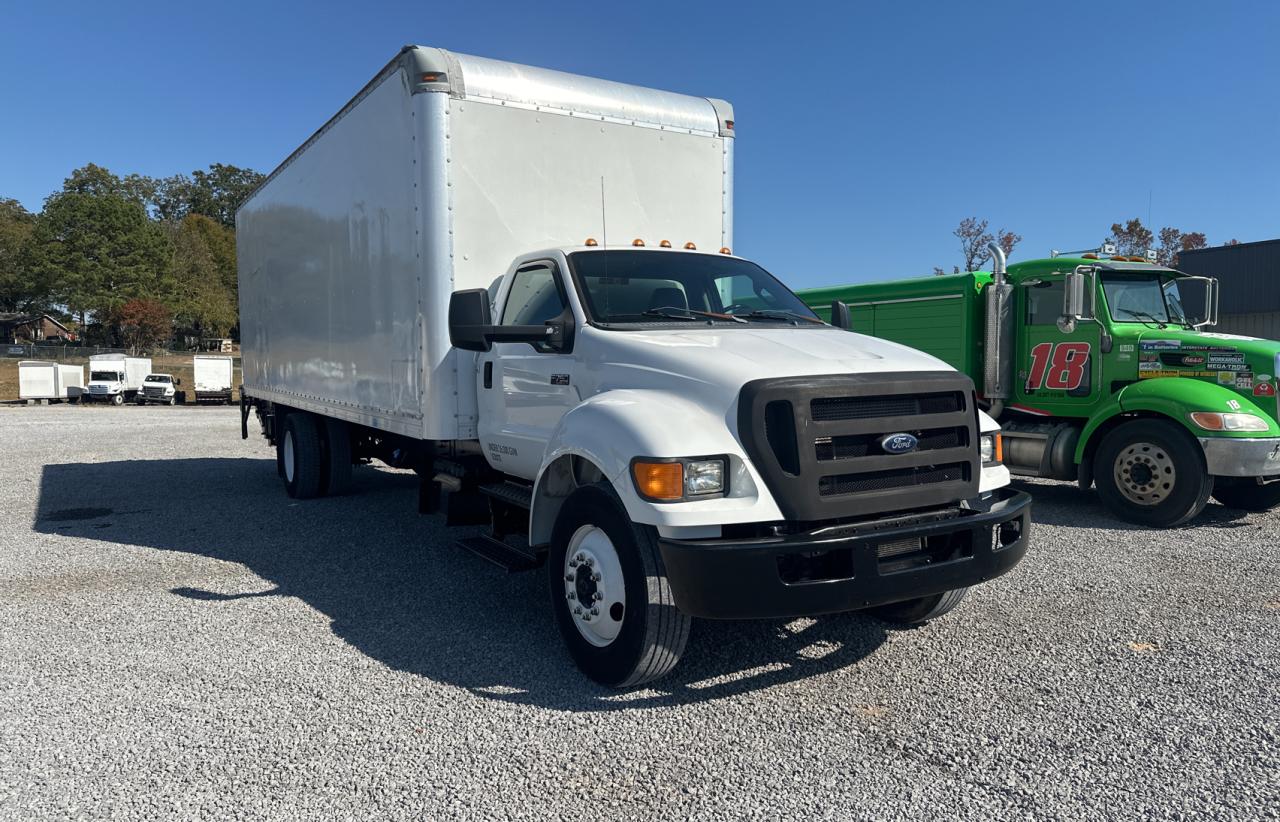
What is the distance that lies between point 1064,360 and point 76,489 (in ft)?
37.9

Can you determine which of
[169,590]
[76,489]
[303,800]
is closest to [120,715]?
[303,800]

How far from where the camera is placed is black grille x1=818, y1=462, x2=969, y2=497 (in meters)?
3.68

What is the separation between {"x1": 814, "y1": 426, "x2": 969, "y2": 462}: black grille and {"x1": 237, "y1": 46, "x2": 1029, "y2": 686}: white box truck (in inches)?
0.4

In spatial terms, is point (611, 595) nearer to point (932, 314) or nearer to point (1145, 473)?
point (1145, 473)

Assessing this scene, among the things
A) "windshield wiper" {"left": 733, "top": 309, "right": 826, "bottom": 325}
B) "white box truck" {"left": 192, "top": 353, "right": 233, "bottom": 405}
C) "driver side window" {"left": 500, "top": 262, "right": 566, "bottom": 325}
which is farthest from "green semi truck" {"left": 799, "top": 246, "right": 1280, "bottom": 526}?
"white box truck" {"left": 192, "top": 353, "right": 233, "bottom": 405}

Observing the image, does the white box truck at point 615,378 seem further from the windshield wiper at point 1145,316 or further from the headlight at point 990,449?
the windshield wiper at point 1145,316

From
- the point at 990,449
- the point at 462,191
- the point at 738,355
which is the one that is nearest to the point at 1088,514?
the point at 990,449

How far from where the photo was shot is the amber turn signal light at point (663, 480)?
3.56 meters

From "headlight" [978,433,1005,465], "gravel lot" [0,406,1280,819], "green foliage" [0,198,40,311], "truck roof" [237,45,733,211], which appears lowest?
"gravel lot" [0,406,1280,819]

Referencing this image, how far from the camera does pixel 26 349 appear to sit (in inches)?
2259

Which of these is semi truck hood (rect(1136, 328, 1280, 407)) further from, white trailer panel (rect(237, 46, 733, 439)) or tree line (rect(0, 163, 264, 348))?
tree line (rect(0, 163, 264, 348))

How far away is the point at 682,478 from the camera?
356 cm

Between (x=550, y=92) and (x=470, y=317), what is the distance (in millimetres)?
2301

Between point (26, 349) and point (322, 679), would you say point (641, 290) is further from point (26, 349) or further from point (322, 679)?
point (26, 349)
